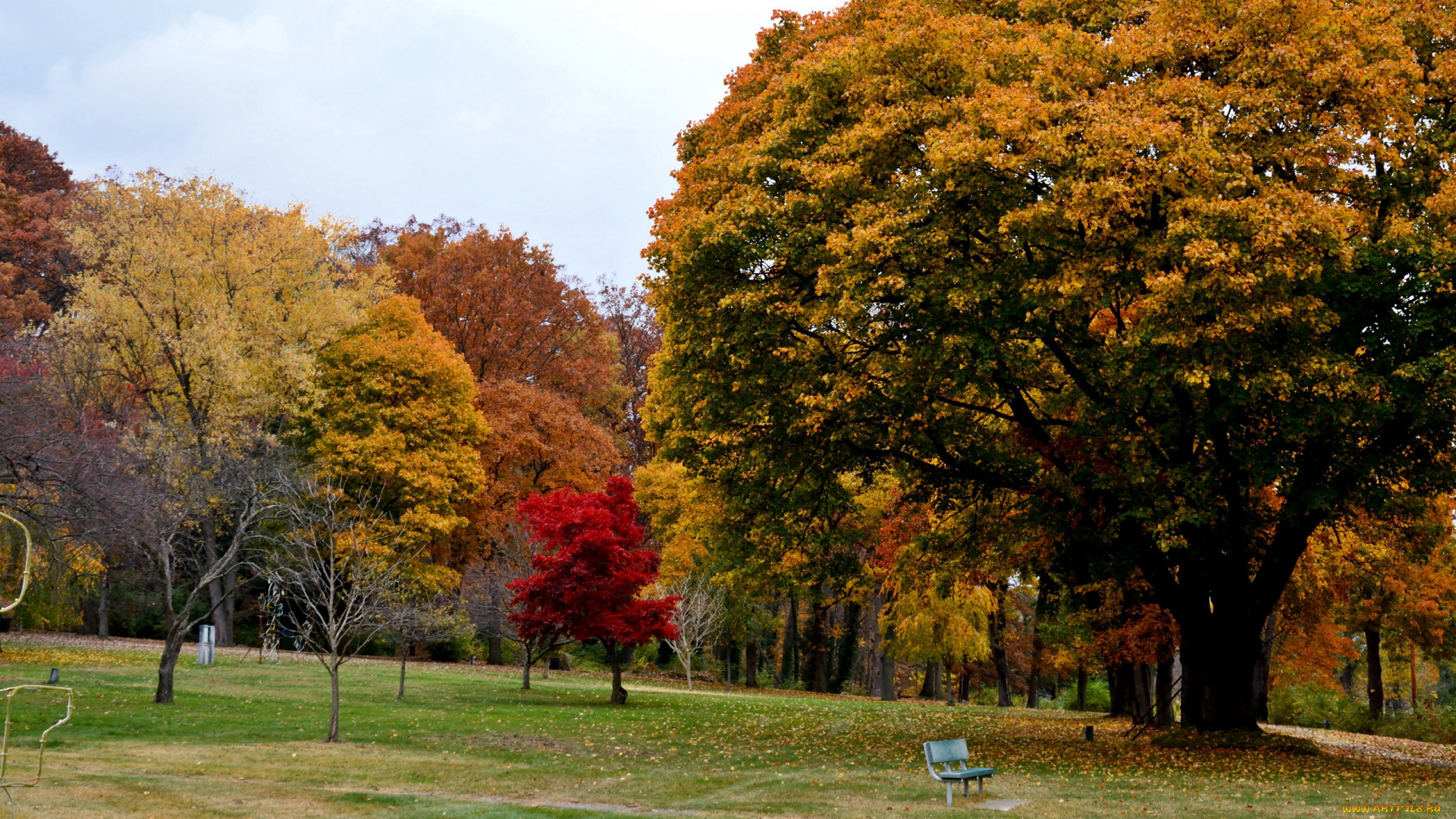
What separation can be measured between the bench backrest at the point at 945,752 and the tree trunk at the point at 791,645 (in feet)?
99.8

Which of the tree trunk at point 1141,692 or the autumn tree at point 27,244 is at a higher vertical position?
the autumn tree at point 27,244

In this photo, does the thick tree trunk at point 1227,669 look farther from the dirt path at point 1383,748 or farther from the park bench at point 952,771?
the park bench at point 952,771

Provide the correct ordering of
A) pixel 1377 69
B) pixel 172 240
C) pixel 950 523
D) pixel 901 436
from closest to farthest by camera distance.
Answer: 1. pixel 1377 69
2. pixel 901 436
3. pixel 950 523
4. pixel 172 240

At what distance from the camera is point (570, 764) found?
45.4ft

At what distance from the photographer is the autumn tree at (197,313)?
31.3m

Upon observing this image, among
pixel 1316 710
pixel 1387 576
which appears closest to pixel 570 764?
pixel 1387 576

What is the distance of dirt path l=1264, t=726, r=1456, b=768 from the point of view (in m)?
18.0

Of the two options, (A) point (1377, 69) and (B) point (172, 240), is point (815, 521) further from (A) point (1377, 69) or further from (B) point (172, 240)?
(B) point (172, 240)

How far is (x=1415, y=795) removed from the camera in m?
11.5

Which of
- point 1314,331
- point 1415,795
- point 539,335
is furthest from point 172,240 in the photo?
point 1415,795

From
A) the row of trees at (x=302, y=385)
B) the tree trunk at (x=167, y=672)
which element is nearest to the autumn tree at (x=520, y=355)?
the row of trees at (x=302, y=385)

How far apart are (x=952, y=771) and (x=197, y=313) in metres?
29.4

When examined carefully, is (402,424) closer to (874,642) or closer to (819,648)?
(819,648)

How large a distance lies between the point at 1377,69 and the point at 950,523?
37.7 ft
